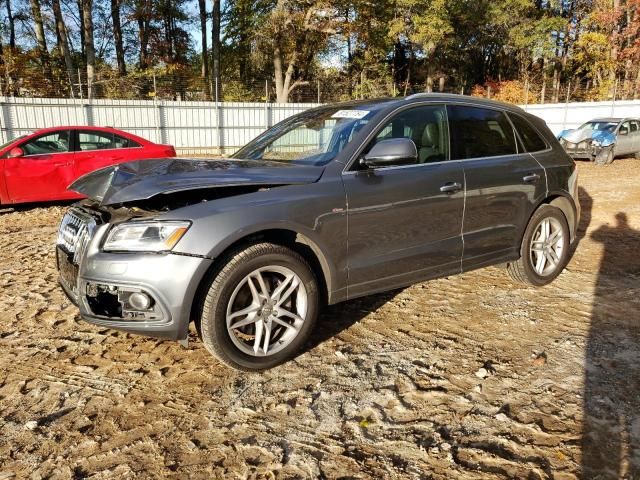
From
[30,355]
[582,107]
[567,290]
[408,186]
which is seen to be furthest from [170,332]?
[582,107]

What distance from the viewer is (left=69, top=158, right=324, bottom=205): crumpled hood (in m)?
2.71

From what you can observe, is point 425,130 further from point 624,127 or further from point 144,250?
point 624,127

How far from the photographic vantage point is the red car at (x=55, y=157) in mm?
7820

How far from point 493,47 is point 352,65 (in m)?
13.6

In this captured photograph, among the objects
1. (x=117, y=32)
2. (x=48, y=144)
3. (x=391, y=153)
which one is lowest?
(x=48, y=144)

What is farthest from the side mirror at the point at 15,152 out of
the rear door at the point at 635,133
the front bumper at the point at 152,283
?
the rear door at the point at 635,133

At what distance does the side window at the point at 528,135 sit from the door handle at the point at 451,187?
3.69 feet

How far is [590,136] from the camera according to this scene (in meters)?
16.6

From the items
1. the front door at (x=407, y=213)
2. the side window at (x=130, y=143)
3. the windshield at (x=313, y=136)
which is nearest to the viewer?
the front door at (x=407, y=213)

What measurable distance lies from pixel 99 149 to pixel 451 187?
23.1 feet

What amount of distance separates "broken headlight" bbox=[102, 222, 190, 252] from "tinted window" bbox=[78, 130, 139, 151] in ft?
21.7

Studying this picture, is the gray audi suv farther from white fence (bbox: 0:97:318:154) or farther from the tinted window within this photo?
white fence (bbox: 0:97:318:154)

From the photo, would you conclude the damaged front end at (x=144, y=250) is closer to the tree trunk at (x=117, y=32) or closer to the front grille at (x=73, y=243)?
the front grille at (x=73, y=243)

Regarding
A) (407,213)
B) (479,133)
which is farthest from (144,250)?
(479,133)
